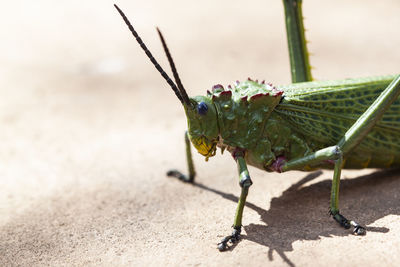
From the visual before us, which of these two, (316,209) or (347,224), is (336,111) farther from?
(347,224)

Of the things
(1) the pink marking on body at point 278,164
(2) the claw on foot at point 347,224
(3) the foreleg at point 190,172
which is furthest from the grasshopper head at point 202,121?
(2) the claw on foot at point 347,224

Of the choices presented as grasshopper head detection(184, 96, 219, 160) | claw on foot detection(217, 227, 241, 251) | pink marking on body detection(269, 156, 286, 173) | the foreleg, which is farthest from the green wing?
the foreleg

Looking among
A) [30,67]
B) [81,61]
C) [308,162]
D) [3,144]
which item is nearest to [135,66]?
[81,61]

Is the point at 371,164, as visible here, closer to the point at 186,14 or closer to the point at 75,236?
the point at 75,236

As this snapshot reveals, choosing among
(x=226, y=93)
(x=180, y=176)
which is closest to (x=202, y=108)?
(x=226, y=93)

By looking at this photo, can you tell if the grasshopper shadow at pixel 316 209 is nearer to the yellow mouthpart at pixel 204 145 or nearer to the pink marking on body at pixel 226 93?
the yellow mouthpart at pixel 204 145
